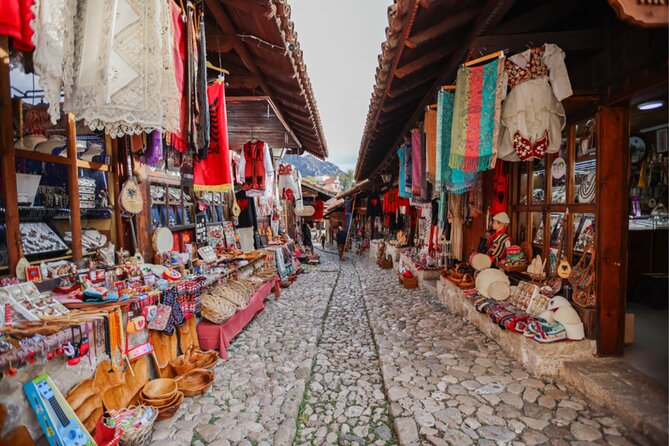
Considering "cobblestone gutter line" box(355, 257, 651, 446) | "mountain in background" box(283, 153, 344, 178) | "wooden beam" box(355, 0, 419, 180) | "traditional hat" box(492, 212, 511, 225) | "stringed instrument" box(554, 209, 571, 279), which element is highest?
"mountain in background" box(283, 153, 344, 178)

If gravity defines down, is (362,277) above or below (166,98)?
below

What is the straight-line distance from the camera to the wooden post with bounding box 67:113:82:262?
11.9 feet

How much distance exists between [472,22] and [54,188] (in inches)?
192

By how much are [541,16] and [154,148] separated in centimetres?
466

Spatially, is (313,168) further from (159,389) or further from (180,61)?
(180,61)

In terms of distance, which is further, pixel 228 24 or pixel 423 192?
pixel 423 192

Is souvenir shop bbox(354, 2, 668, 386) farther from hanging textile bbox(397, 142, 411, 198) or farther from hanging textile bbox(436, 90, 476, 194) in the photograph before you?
hanging textile bbox(397, 142, 411, 198)

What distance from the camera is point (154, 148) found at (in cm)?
386

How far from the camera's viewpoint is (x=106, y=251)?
4031 mm

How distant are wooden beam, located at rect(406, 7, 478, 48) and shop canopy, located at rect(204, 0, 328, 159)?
134cm

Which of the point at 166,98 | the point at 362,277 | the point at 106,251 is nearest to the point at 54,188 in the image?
the point at 106,251

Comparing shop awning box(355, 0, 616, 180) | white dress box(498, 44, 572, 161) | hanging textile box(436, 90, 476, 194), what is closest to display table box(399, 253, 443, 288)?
hanging textile box(436, 90, 476, 194)

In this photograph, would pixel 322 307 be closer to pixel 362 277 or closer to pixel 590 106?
pixel 362 277

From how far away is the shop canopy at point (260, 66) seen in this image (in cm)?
338
